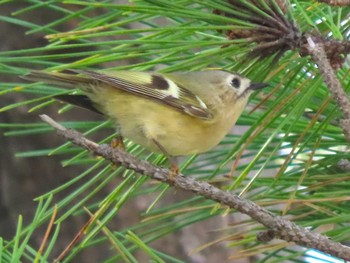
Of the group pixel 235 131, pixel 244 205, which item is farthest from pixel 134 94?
pixel 235 131

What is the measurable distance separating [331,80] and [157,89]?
0.41 meters

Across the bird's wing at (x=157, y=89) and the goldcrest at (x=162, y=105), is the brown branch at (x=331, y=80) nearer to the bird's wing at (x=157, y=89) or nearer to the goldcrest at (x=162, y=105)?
the goldcrest at (x=162, y=105)

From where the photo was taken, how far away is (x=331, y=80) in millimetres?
1001

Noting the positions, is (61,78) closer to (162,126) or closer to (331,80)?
(162,126)

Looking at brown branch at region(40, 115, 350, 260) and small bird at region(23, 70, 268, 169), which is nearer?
brown branch at region(40, 115, 350, 260)

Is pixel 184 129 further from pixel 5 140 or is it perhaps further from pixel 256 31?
pixel 5 140

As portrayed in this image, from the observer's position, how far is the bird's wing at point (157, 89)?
1.26 m

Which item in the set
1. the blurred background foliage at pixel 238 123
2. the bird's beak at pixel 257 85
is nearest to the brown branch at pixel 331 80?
the blurred background foliage at pixel 238 123

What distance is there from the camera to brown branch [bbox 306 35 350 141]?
3.21ft

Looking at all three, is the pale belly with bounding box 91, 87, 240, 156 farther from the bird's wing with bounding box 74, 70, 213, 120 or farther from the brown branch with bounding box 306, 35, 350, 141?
the brown branch with bounding box 306, 35, 350, 141

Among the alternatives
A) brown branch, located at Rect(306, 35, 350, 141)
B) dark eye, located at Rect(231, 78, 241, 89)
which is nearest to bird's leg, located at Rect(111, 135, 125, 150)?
dark eye, located at Rect(231, 78, 241, 89)

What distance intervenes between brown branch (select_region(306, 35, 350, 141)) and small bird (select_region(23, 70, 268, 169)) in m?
0.19

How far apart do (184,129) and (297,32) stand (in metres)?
0.35

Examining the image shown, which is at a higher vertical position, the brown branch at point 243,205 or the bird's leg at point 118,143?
the brown branch at point 243,205
